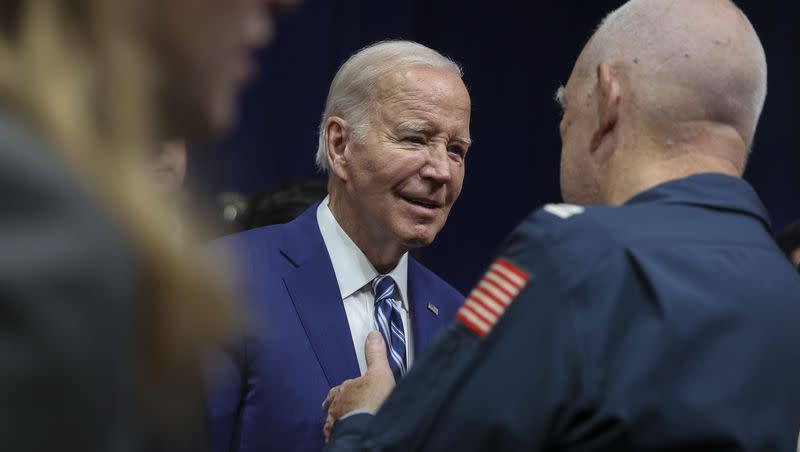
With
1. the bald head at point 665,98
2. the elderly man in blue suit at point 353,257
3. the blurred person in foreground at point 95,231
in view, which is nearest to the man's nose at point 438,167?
the elderly man in blue suit at point 353,257

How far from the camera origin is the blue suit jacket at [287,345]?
2252mm

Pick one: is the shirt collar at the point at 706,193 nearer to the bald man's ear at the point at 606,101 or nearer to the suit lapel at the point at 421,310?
the bald man's ear at the point at 606,101

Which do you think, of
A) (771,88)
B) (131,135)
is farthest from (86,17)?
(771,88)

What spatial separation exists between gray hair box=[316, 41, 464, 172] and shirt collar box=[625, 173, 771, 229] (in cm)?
124

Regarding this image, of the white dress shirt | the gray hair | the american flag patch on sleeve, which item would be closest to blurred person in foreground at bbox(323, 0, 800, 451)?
the american flag patch on sleeve

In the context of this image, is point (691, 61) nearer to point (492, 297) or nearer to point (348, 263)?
point (492, 297)

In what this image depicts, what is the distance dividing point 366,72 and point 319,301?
64 centimetres

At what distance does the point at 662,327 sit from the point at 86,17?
37.4 inches

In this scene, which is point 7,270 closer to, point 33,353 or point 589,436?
point 33,353

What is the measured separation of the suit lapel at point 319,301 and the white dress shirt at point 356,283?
0.12 ft

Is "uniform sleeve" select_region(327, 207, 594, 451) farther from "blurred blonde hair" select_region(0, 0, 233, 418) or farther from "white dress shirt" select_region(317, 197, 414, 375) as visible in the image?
"white dress shirt" select_region(317, 197, 414, 375)

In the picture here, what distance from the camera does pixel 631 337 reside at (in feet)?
4.70

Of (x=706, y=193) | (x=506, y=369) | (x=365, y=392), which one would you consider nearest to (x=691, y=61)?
(x=706, y=193)

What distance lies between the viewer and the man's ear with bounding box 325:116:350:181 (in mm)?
2756
